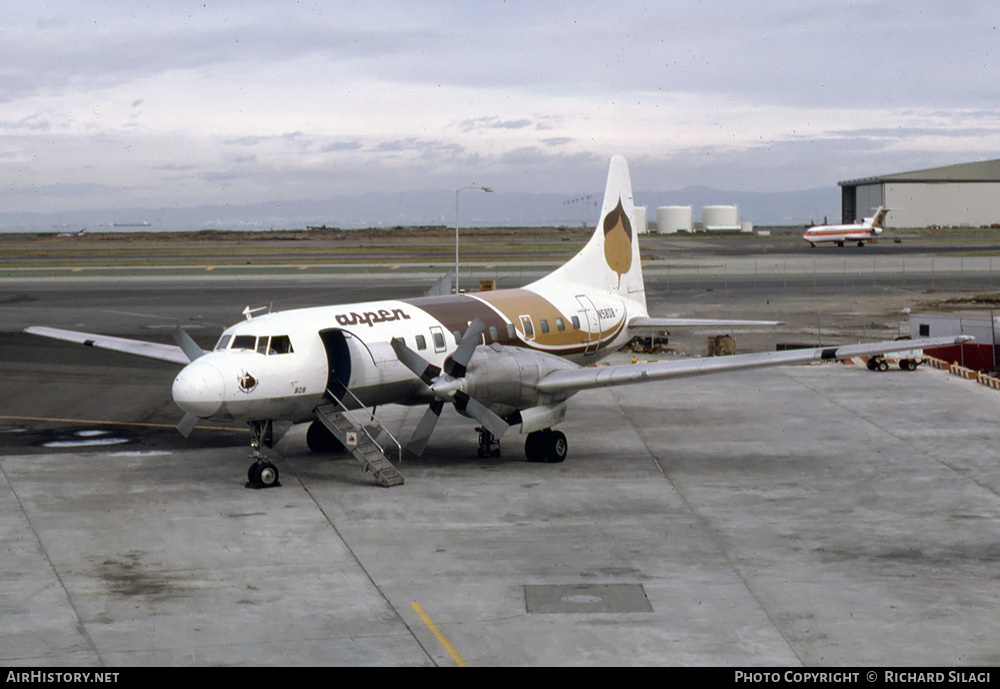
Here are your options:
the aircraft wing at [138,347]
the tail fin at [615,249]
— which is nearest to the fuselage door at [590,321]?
the tail fin at [615,249]

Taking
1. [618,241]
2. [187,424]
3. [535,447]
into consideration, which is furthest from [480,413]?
[618,241]

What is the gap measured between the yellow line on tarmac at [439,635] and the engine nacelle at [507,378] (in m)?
9.68

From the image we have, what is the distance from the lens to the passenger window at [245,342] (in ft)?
80.1

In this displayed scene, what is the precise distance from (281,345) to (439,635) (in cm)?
1136

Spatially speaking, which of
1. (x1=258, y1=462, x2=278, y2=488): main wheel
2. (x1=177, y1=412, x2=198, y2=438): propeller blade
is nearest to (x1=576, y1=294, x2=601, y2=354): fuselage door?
(x1=258, y1=462, x2=278, y2=488): main wheel

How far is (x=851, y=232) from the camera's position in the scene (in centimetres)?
14925

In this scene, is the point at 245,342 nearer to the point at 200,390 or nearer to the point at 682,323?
the point at 200,390

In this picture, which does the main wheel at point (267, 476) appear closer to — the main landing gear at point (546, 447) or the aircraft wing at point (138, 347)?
the aircraft wing at point (138, 347)

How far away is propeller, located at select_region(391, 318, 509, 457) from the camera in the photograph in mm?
25141

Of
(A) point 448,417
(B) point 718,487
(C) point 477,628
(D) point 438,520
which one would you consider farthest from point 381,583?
(A) point 448,417

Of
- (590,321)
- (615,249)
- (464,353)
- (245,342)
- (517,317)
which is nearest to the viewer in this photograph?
(245,342)

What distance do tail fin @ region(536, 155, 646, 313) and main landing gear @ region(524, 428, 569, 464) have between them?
872cm

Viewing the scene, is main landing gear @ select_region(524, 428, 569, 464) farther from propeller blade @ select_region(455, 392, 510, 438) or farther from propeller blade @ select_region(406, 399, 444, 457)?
propeller blade @ select_region(406, 399, 444, 457)
